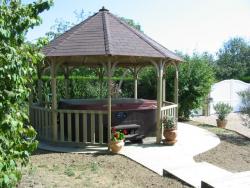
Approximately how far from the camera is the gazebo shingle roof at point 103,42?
9.03 metres

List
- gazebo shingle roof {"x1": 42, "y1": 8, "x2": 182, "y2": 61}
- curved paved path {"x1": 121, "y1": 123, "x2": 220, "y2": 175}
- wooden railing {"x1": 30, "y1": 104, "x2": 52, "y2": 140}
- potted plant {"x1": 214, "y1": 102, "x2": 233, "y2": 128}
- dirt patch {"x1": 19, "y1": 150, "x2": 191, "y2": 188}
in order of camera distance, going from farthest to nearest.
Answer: potted plant {"x1": 214, "y1": 102, "x2": 233, "y2": 128}
wooden railing {"x1": 30, "y1": 104, "x2": 52, "y2": 140}
gazebo shingle roof {"x1": 42, "y1": 8, "x2": 182, "y2": 61}
curved paved path {"x1": 121, "y1": 123, "x2": 220, "y2": 175}
dirt patch {"x1": 19, "y1": 150, "x2": 191, "y2": 188}

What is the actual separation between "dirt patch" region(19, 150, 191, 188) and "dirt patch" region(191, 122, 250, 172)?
6.47 feet

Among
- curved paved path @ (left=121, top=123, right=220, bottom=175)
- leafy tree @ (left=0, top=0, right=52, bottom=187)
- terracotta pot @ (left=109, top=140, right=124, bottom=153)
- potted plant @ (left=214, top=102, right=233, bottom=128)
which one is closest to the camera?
leafy tree @ (left=0, top=0, right=52, bottom=187)

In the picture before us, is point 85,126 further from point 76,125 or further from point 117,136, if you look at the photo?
point 117,136

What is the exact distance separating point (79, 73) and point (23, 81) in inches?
746

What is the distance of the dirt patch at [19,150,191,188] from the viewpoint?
6180 millimetres

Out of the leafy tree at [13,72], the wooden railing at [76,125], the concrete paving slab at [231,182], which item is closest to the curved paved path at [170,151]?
the wooden railing at [76,125]

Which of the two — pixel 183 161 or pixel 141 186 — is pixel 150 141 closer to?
pixel 183 161

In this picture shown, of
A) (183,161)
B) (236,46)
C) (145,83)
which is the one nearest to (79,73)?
(145,83)

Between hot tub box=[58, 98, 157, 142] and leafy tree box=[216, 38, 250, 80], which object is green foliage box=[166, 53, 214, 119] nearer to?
hot tub box=[58, 98, 157, 142]

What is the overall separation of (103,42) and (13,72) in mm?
6315

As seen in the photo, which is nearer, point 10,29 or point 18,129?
point 10,29

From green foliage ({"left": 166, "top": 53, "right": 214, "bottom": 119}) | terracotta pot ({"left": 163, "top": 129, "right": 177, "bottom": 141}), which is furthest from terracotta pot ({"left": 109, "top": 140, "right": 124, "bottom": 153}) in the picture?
green foliage ({"left": 166, "top": 53, "right": 214, "bottom": 119})

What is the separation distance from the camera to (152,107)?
10.6 m
